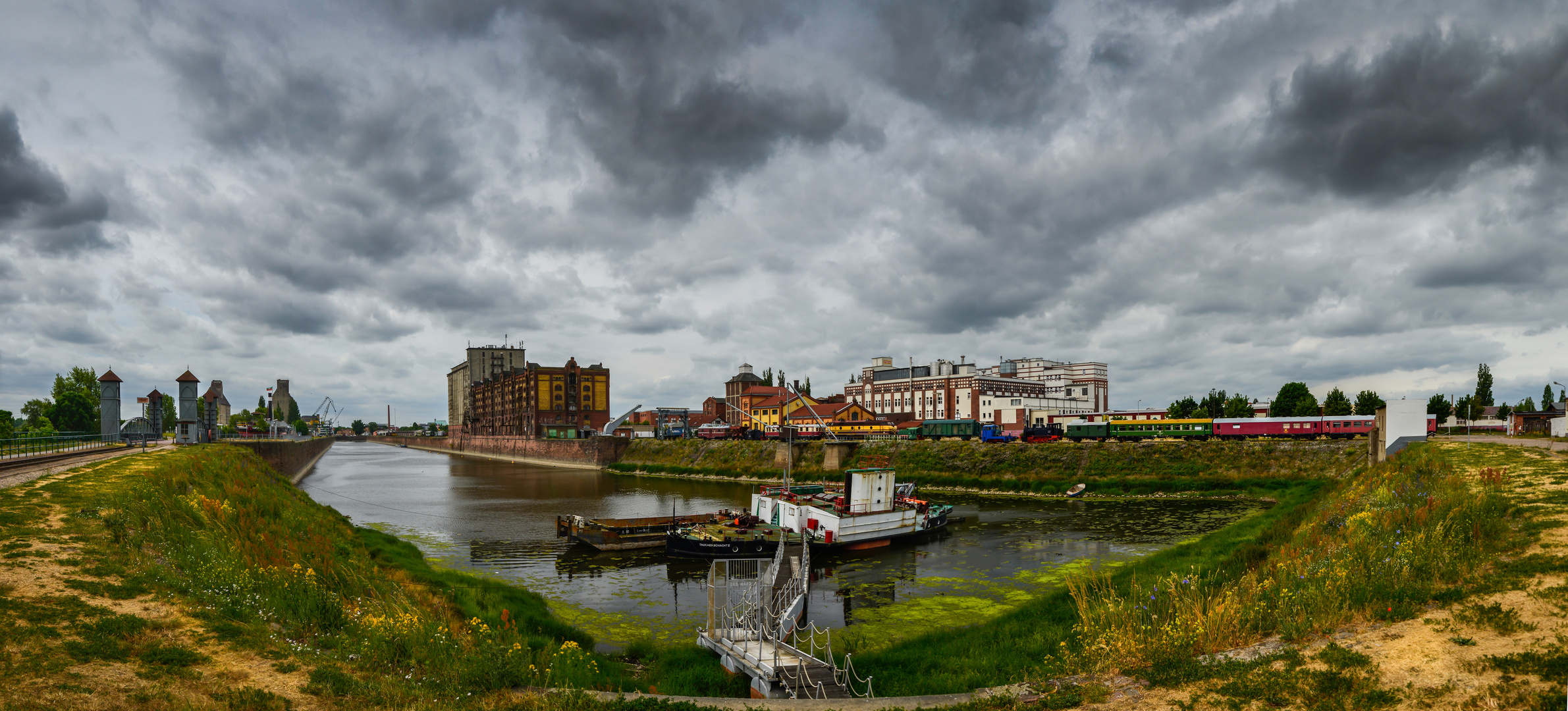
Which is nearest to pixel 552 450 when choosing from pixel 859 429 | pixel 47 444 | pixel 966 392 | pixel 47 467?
pixel 859 429

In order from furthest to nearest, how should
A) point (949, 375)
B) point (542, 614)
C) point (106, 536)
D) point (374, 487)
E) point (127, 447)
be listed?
point (949, 375), point (374, 487), point (127, 447), point (542, 614), point (106, 536)

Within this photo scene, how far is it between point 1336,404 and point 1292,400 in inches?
313

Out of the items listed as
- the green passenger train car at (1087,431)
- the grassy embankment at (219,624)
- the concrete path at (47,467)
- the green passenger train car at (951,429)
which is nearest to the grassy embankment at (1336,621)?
the grassy embankment at (219,624)

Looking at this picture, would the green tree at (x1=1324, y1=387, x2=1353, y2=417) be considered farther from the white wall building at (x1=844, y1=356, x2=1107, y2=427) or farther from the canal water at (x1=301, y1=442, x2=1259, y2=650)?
the canal water at (x1=301, y1=442, x2=1259, y2=650)

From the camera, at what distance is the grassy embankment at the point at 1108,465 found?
60.6 meters

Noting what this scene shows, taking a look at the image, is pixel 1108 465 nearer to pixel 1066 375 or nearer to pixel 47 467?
pixel 47 467

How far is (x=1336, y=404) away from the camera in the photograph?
10869cm

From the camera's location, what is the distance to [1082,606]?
1460cm

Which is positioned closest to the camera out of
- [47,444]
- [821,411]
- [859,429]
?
[47,444]

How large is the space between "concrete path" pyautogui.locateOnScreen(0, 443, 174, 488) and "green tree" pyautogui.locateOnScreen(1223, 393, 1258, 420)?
448 ft

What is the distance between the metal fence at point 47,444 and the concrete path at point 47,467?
1.87 m

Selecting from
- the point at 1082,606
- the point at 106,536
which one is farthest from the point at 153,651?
the point at 1082,606

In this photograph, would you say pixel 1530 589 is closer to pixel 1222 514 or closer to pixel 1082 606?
pixel 1082 606

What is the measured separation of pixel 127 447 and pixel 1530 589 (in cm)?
7610
